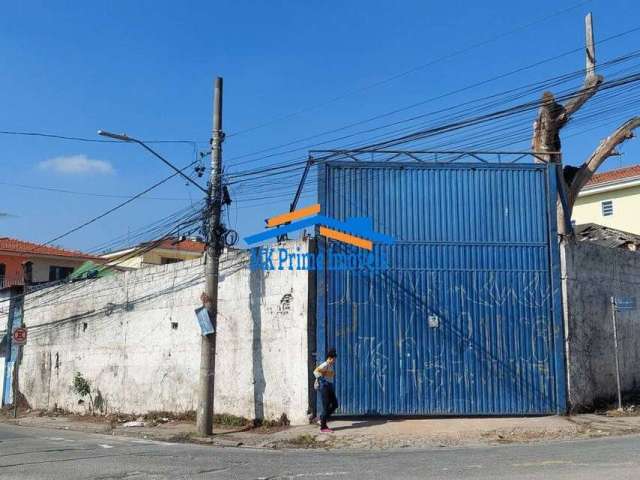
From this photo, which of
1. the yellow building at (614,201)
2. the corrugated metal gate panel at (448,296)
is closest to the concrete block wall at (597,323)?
the corrugated metal gate panel at (448,296)

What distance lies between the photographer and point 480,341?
14.6 m

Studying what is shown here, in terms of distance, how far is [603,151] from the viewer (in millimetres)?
18625

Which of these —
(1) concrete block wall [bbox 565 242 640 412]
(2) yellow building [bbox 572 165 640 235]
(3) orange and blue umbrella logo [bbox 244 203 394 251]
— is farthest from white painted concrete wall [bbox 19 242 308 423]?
(2) yellow building [bbox 572 165 640 235]

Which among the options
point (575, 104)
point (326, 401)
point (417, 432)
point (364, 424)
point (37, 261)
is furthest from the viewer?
point (37, 261)

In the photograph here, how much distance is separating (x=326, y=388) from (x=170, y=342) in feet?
20.0

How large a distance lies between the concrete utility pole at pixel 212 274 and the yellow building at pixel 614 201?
24917 millimetres

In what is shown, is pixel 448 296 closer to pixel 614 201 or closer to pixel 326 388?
pixel 326 388

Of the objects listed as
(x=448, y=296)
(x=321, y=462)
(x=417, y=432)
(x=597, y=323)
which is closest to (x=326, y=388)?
(x=417, y=432)

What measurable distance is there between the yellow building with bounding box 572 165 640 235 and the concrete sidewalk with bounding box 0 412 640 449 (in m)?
23.1

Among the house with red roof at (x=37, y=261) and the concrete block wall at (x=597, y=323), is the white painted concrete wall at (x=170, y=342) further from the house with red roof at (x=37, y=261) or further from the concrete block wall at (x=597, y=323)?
the house with red roof at (x=37, y=261)

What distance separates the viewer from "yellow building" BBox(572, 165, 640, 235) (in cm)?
3456

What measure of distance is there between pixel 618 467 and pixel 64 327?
19257 millimetres

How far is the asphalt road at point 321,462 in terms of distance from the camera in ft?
28.9

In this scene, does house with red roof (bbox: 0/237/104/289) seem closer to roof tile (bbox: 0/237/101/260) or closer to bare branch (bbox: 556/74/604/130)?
roof tile (bbox: 0/237/101/260)
